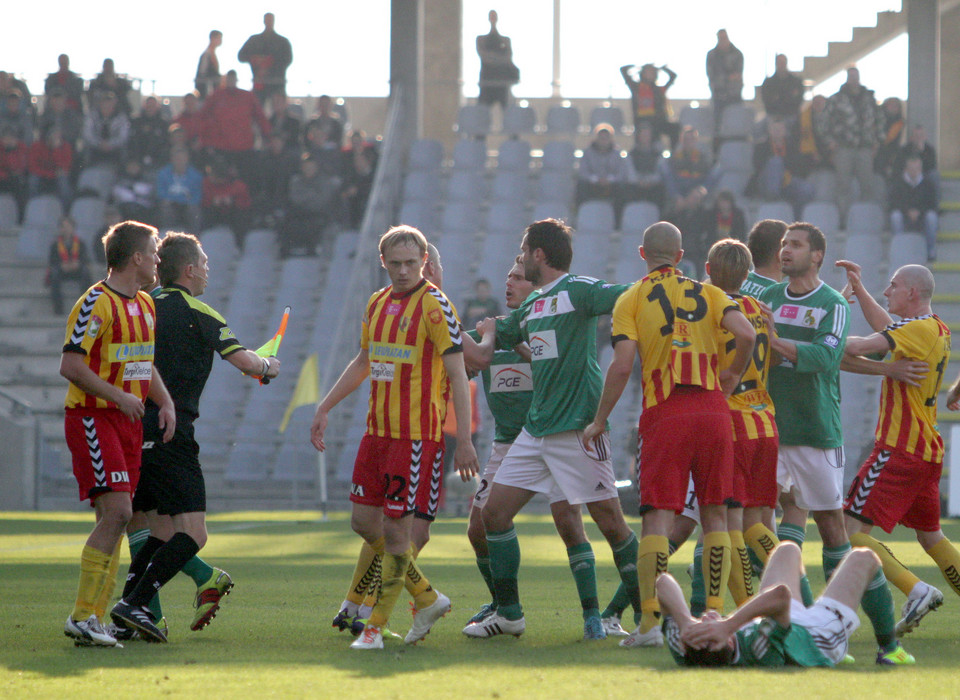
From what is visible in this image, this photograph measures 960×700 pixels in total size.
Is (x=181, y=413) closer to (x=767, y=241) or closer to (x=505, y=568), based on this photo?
(x=505, y=568)

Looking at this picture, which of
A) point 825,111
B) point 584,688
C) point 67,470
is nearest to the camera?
point 584,688

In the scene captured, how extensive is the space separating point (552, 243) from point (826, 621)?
7.16 feet

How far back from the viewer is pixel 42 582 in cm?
878

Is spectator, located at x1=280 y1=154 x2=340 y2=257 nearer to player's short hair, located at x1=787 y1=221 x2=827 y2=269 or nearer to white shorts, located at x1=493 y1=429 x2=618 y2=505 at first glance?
player's short hair, located at x1=787 y1=221 x2=827 y2=269

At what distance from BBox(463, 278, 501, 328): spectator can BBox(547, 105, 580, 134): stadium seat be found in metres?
6.47

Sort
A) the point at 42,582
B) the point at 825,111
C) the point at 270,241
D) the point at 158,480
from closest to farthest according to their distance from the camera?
the point at 158,480, the point at 42,582, the point at 825,111, the point at 270,241

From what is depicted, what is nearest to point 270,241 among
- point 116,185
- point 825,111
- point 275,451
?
point 116,185

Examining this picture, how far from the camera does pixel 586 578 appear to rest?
616cm

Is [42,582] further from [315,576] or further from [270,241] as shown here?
[270,241]

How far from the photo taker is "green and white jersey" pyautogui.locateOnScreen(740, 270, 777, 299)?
694 cm

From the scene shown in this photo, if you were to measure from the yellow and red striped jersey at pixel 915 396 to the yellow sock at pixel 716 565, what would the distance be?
4.67 ft

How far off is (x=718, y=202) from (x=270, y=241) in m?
7.35

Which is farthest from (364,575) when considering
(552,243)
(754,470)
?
(754,470)

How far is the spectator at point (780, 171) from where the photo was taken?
775 inches
